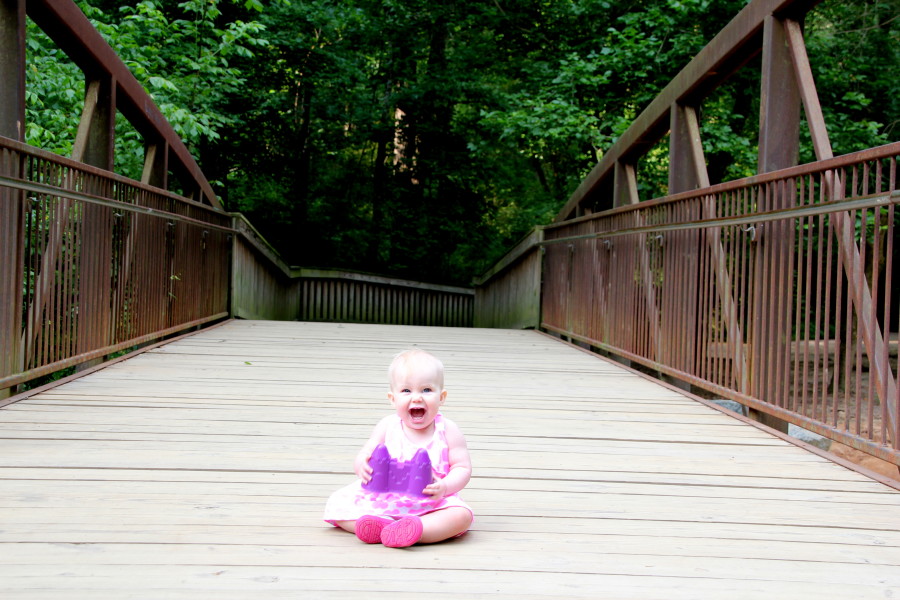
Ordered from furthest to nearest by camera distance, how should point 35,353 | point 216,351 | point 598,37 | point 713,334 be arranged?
point 598,37, point 216,351, point 713,334, point 35,353

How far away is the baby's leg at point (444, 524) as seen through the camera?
2.11 m

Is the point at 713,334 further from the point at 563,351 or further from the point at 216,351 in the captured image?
the point at 216,351

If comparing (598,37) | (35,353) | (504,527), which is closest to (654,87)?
(598,37)

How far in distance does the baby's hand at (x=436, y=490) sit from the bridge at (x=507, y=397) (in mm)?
128

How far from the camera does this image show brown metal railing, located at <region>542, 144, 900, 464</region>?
2980 millimetres

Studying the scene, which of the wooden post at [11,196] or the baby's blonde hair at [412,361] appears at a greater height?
the wooden post at [11,196]

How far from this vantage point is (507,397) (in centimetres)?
465

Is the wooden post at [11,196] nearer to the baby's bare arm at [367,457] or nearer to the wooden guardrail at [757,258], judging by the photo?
the baby's bare arm at [367,457]

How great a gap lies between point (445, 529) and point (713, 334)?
291 cm

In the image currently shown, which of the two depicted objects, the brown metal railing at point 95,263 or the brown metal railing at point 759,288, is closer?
the brown metal railing at point 759,288

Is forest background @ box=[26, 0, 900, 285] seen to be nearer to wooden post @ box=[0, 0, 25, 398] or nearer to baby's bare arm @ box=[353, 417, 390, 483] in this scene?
wooden post @ box=[0, 0, 25, 398]

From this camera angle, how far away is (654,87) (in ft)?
36.2

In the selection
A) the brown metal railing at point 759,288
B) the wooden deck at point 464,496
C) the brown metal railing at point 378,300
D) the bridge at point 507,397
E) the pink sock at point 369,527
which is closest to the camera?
the wooden deck at point 464,496

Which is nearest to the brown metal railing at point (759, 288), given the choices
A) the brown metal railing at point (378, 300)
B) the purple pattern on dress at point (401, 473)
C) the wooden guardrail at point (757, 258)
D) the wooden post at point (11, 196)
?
the wooden guardrail at point (757, 258)
